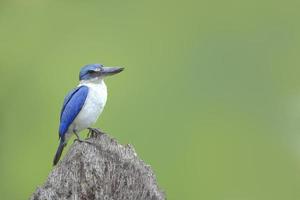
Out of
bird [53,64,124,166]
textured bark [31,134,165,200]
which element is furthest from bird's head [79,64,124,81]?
textured bark [31,134,165,200]

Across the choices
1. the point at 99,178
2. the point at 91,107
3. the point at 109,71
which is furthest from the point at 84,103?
the point at 99,178

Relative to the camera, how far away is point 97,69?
298 cm

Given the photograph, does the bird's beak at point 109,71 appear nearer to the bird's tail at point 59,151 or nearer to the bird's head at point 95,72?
the bird's head at point 95,72

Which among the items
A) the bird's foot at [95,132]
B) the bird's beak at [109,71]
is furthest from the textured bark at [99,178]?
the bird's beak at [109,71]

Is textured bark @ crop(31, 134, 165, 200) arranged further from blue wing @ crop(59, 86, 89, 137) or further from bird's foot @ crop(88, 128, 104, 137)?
blue wing @ crop(59, 86, 89, 137)

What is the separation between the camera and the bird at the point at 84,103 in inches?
118

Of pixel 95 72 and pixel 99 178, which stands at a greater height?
pixel 95 72

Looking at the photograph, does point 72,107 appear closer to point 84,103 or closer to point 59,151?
point 84,103

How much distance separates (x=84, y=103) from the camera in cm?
301

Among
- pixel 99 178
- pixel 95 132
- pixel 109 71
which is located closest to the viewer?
pixel 99 178

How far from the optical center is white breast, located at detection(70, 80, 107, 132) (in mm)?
3016

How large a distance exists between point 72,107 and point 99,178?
0.66 metres

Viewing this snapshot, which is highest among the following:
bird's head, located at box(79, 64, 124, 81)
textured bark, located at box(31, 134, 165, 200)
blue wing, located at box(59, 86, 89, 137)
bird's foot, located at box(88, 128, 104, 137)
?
bird's head, located at box(79, 64, 124, 81)

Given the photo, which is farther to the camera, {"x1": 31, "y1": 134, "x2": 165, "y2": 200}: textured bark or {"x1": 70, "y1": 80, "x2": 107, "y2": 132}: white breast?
{"x1": 70, "y1": 80, "x2": 107, "y2": 132}: white breast
